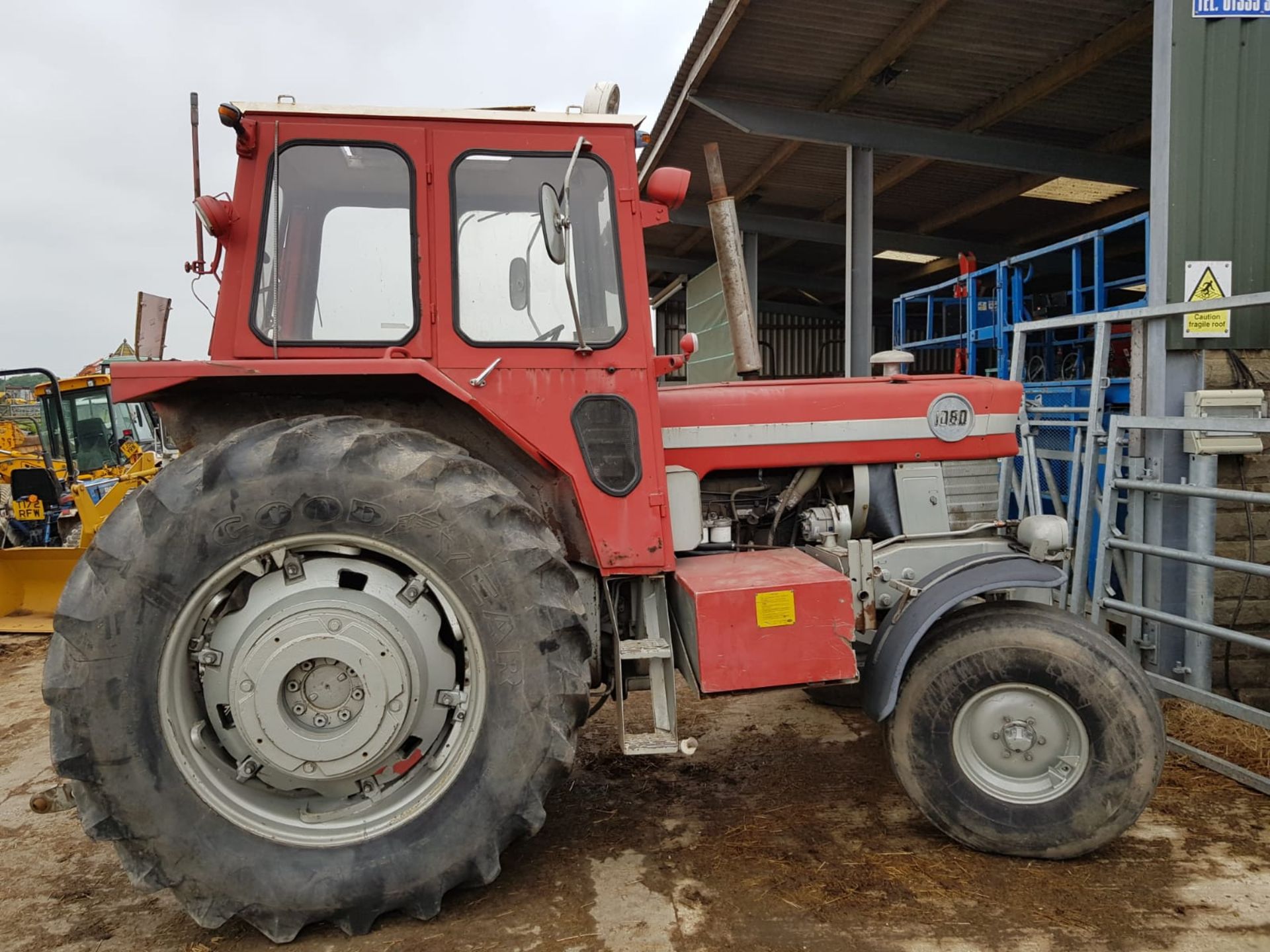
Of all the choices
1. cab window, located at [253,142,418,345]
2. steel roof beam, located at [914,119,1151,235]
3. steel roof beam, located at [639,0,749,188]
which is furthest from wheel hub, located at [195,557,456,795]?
steel roof beam, located at [914,119,1151,235]

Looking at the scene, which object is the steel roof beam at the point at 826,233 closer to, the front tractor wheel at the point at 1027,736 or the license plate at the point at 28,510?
the license plate at the point at 28,510

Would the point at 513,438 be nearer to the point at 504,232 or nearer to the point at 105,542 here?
the point at 504,232

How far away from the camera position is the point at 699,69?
293 inches

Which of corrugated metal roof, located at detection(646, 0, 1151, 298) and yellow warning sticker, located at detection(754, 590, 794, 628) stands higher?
corrugated metal roof, located at detection(646, 0, 1151, 298)

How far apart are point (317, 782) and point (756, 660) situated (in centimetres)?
140

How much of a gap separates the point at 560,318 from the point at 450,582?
93cm

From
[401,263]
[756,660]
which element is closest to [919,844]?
[756,660]

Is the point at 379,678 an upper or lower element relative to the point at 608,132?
lower

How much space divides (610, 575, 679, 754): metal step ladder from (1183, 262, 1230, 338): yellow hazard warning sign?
3.12 metres

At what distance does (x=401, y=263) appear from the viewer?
278cm

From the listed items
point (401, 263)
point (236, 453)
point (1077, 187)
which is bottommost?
point (236, 453)

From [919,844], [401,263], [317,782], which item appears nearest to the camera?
[317,782]

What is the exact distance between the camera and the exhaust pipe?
3012mm

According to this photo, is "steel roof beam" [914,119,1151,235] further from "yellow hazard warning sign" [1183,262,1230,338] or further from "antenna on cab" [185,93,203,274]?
"antenna on cab" [185,93,203,274]
